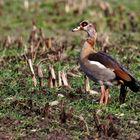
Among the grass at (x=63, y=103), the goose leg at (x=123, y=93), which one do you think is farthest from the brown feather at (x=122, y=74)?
the grass at (x=63, y=103)

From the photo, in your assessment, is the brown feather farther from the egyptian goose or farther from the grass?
the grass

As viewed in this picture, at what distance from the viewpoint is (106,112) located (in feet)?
24.4

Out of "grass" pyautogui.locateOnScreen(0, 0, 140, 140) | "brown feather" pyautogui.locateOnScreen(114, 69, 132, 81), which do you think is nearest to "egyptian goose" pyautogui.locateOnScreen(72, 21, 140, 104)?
"brown feather" pyautogui.locateOnScreen(114, 69, 132, 81)

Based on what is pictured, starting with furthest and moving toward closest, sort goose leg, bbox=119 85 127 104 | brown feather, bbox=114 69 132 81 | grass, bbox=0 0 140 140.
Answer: goose leg, bbox=119 85 127 104
brown feather, bbox=114 69 132 81
grass, bbox=0 0 140 140

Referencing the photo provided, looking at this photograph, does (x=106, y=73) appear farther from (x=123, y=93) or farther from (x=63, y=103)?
(x=63, y=103)

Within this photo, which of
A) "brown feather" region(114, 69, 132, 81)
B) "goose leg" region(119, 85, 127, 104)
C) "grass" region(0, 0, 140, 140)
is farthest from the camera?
"goose leg" region(119, 85, 127, 104)

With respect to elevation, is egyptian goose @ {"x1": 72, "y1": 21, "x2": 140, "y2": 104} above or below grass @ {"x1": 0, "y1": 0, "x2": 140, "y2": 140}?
above

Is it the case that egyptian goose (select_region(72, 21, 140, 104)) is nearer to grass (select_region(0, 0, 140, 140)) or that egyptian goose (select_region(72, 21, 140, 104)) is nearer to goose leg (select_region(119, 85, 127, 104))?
goose leg (select_region(119, 85, 127, 104))

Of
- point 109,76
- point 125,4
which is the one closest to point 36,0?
point 125,4

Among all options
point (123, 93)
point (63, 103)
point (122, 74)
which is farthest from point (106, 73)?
point (63, 103)

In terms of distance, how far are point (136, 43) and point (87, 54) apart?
4.72m

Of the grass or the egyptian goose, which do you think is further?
the egyptian goose

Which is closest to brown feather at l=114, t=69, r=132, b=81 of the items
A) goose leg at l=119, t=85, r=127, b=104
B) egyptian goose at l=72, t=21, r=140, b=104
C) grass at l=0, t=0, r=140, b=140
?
egyptian goose at l=72, t=21, r=140, b=104

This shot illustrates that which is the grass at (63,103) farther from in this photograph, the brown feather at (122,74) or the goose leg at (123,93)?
the brown feather at (122,74)
